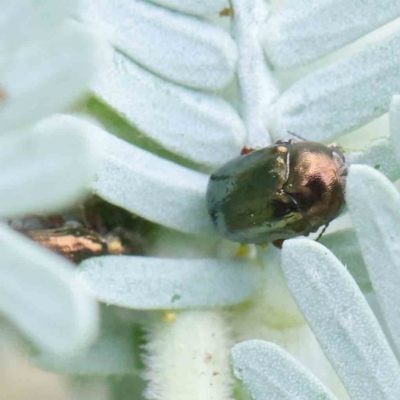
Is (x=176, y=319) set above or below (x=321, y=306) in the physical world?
below

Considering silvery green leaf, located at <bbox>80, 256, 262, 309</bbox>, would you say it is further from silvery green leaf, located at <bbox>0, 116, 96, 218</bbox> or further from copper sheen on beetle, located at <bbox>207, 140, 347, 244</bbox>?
silvery green leaf, located at <bbox>0, 116, 96, 218</bbox>


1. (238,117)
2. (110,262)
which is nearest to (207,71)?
(238,117)

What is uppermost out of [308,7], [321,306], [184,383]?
[308,7]

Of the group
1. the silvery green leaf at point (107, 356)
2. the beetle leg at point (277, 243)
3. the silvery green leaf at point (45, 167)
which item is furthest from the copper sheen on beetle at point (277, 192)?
the silvery green leaf at point (45, 167)

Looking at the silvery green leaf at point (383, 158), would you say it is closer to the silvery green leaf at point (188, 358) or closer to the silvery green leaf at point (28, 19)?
the silvery green leaf at point (188, 358)

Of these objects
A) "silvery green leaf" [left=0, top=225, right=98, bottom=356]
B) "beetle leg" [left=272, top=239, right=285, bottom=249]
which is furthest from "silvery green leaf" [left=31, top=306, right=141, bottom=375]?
"silvery green leaf" [left=0, top=225, right=98, bottom=356]

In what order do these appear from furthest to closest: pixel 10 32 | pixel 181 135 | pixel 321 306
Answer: pixel 181 135
pixel 321 306
pixel 10 32

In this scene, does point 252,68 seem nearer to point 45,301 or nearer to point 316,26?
point 316,26

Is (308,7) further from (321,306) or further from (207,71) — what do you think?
(321,306)
